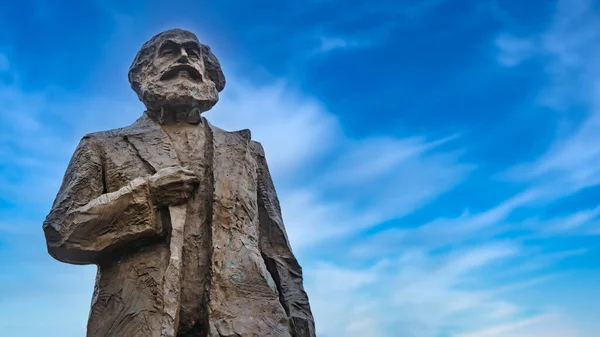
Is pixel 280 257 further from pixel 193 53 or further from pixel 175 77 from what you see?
pixel 193 53

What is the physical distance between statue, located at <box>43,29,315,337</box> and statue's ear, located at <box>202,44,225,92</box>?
0.13 metres

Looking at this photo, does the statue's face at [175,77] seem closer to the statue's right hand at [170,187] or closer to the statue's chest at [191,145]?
the statue's chest at [191,145]

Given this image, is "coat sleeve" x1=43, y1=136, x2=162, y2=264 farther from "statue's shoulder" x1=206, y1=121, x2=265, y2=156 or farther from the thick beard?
"statue's shoulder" x1=206, y1=121, x2=265, y2=156

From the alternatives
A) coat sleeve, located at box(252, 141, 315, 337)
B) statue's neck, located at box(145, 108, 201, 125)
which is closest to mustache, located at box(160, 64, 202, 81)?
statue's neck, located at box(145, 108, 201, 125)

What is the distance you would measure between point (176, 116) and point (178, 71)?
408 millimetres

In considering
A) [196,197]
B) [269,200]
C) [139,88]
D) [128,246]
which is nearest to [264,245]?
[269,200]

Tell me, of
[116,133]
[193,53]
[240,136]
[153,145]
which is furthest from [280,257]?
[193,53]

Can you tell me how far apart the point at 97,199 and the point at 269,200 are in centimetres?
169

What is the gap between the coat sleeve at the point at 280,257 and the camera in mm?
6133

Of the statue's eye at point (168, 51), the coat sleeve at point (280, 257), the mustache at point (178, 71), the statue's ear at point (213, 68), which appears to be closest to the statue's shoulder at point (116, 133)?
the mustache at point (178, 71)

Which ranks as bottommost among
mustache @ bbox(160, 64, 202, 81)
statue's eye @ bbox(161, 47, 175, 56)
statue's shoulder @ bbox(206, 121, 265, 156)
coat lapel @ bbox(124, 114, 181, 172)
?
coat lapel @ bbox(124, 114, 181, 172)

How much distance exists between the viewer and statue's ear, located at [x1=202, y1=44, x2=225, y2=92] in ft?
22.2

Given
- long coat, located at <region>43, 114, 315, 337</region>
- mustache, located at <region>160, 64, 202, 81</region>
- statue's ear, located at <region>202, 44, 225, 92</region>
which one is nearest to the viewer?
long coat, located at <region>43, 114, 315, 337</region>

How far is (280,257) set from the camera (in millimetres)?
6516
